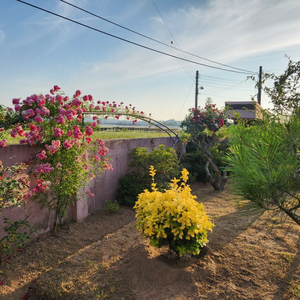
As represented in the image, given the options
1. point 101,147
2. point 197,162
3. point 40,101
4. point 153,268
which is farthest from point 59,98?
point 197,162

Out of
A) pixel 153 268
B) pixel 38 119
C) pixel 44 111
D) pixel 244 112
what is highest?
pixel 244 112

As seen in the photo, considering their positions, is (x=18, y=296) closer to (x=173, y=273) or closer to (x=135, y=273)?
(x=135, y=273)

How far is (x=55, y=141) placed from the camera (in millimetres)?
3738

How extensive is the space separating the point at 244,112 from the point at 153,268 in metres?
9.63

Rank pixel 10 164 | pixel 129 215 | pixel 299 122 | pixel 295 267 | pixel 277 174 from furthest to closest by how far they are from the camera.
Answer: pixel 129 215 → pixel 10 164 → pixel 295 267 → pixel 299 122 → pixel 277 174

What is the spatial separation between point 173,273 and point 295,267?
59.5 inches

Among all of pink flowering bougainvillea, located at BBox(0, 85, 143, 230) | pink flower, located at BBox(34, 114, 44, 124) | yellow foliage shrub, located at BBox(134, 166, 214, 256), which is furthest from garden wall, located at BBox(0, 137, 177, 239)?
yellow foliage shrub, located at BBox(134, 166, 214, 256)

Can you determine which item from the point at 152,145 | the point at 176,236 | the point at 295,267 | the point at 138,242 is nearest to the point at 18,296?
the point at 138,242

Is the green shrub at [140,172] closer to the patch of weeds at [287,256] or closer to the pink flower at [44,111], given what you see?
the pink flower at [44,111]

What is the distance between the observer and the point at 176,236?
292cm

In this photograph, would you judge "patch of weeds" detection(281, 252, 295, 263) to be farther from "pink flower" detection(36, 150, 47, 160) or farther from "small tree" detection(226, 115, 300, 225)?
"pink flower" detection(36, 150, 47, 160)

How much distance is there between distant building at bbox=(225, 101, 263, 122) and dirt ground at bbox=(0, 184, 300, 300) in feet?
2.84

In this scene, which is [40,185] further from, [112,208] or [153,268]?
[153,268]

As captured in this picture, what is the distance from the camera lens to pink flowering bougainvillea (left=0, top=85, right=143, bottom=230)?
12.0 ft
